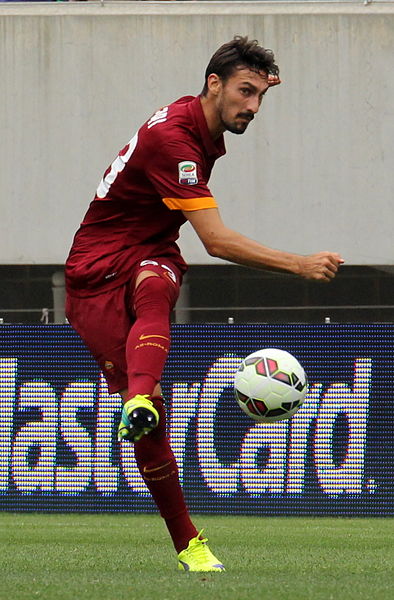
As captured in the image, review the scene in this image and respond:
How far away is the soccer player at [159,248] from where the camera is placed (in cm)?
587

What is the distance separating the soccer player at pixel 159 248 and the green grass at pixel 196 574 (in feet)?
2.07

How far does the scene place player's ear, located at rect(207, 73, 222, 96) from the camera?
6109 mm

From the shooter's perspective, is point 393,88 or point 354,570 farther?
point 393,88

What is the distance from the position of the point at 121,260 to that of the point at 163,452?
3.34 ft

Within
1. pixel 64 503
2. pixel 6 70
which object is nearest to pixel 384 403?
pixel 64 503

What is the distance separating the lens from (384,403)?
12094mm

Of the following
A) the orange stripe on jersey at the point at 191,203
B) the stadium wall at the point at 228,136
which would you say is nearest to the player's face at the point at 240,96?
the orange stripe on jersey at the point at 191,203

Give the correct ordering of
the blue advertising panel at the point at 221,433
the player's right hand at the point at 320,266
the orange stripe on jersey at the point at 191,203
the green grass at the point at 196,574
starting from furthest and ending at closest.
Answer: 1. the blue advertising panel at the point at 221,433
2. the orange stripe on jersey at the point at 191,203
3. the player's right hand at the point at 320,266
4. the green grass at the point at 196,574

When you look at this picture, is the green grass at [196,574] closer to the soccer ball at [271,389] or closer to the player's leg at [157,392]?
the player's leg at [157,392]

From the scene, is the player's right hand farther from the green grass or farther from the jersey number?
the green grass

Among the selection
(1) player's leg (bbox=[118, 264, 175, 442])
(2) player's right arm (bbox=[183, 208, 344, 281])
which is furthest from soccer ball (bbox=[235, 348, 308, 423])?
(2) player's right arm (bbox=[183, 208, 344, 281])

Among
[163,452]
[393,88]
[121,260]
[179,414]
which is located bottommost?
[179,414]

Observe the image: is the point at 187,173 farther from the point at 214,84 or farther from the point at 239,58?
the point at 239,58

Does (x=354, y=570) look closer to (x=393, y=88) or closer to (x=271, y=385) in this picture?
(x=271, y=385)
